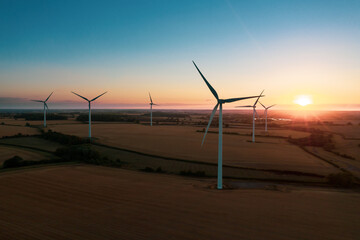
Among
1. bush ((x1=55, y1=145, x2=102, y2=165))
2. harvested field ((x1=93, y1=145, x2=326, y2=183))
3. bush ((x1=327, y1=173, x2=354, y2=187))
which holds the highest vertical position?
bush ((x1=55, y1=145, x2=102, y2=165))

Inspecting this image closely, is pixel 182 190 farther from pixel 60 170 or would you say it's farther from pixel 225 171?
pixel 60 170

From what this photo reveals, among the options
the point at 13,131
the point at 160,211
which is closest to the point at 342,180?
the point at 160,211

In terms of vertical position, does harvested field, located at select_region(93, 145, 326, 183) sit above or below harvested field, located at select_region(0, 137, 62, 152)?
below

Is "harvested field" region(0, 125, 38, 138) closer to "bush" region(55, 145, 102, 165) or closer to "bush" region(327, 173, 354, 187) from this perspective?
"bush" region(55, 145, 102, 165)

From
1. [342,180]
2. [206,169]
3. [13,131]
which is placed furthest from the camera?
[13,131]

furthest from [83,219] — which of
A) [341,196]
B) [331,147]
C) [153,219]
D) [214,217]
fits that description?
[331,147]

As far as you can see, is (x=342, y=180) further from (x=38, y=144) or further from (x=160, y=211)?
(x=38, y=144)

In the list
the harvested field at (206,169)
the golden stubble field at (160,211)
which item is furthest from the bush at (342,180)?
the golden stubble field at (160,211)

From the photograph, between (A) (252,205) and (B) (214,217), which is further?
(A) (252,205)

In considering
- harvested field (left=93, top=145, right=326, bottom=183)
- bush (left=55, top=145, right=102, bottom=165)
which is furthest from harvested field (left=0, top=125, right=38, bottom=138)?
harvested field (left=93, top=145, right=326, bottom=183)
